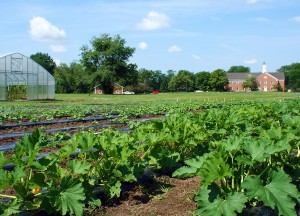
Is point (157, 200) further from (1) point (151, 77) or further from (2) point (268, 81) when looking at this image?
(1) point (151, 77)

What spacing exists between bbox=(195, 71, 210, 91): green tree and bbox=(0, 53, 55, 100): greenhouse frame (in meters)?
76.9

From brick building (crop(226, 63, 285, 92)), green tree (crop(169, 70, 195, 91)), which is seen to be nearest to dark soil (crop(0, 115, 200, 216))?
green tree (crop(169, 70, 195, 91))

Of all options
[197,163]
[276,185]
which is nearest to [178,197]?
[197,163]

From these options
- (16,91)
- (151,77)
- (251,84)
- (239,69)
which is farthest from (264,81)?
(16,91)

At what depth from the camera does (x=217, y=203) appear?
286 cm

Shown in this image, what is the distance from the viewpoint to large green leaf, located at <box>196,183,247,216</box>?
2.75 metres

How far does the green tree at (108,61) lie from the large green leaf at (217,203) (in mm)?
61944

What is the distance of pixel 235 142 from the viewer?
335cm

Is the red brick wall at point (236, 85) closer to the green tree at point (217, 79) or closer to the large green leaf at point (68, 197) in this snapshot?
the green tree at point (217, 79)

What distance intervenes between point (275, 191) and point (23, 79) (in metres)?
30.4

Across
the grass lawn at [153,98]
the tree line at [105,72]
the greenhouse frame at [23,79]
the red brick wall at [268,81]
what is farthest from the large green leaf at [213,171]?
the red brick wall at [268,81]

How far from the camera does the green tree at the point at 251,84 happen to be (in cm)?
10953

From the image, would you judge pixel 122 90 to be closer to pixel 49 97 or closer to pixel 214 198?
pixel 49 97

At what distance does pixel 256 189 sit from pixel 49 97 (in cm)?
3147
